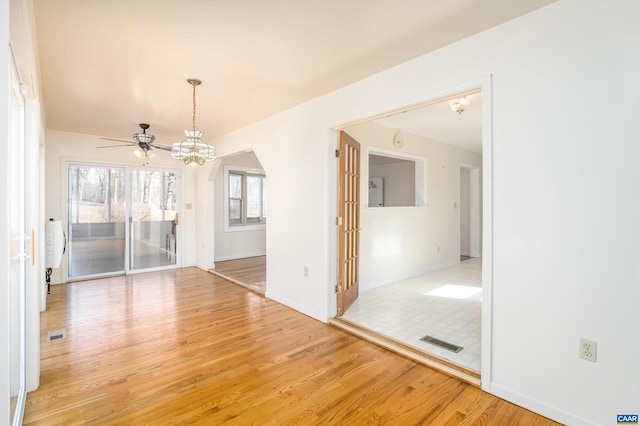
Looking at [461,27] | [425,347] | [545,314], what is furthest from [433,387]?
[461,27]

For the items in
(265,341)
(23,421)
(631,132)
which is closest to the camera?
(631,132)

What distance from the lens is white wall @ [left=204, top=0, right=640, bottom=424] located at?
1.69 meters

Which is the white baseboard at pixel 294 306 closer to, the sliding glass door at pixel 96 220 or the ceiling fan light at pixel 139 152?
the ceiling fan light at pixel 139 152

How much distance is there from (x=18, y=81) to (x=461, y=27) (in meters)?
2.97

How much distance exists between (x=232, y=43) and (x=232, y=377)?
2550 mm

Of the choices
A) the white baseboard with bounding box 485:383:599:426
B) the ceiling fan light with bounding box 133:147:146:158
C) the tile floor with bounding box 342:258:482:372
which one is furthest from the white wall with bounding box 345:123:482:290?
the ceiling fan light with bounding box 133:147:146:158

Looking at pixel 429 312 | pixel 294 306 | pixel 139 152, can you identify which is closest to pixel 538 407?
pixel 429 312

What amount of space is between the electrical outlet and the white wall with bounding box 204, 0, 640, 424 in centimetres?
3

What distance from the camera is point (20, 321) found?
80.0 inches

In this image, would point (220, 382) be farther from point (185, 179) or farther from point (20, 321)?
point (185, 179)

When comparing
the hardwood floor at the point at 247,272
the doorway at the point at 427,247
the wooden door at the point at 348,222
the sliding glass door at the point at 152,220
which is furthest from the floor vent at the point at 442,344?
the sliding glass door at the point at 152,220

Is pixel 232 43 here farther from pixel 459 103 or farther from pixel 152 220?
pixel 152 220

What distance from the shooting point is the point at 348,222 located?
383 centimetres

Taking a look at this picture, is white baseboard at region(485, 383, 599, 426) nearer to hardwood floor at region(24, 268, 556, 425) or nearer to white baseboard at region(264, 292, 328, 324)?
hardwood floor at region(24, 268, 556, 425)
